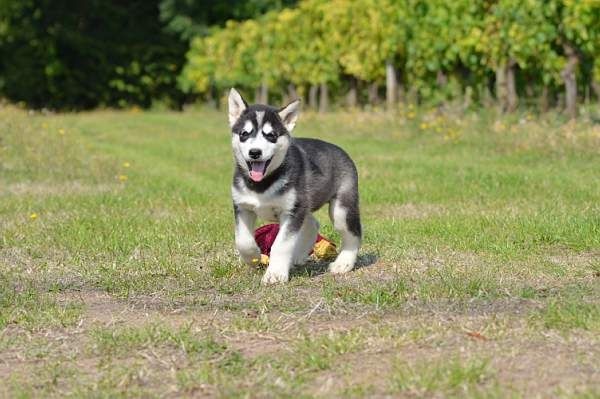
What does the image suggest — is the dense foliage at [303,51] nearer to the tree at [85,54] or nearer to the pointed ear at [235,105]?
the tree at [85,54]

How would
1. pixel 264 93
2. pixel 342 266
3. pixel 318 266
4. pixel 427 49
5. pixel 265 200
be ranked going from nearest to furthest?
1. pixel 265 200
2. pixel 342 266
3. pixel 318 266
4. pixel 427 49
5. pixel 264 93

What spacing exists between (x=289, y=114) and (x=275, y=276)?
3.83ft

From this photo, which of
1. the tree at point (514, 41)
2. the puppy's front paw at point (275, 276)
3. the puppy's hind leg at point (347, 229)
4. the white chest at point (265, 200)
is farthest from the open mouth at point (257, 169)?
the tree at point (514, 41)

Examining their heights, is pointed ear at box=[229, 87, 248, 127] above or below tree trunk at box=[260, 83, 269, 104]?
above

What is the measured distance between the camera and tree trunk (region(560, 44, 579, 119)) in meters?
19.9

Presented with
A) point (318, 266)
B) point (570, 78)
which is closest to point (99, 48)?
point (570, 78)

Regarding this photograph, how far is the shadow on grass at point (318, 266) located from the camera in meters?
7.98

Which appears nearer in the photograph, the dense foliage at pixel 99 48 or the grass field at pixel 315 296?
the grass field at pixel 315 296

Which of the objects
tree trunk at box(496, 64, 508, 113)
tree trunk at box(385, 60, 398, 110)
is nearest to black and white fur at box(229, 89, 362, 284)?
tree trunk at box(496, 64, 508, 113)

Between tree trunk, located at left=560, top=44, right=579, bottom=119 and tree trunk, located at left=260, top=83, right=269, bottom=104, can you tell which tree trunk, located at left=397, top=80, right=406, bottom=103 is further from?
tree trunk, located at left=260, top=83, right=269, bottom=104

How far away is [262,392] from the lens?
4879mm

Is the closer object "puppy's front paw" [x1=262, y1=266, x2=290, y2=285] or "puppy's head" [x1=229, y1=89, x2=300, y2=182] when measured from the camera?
"puppy's head" [x1=229, y1=89, x2=300, y2=182]

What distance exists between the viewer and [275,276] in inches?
292

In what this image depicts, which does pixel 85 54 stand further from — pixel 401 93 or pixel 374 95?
pixel 401 93
